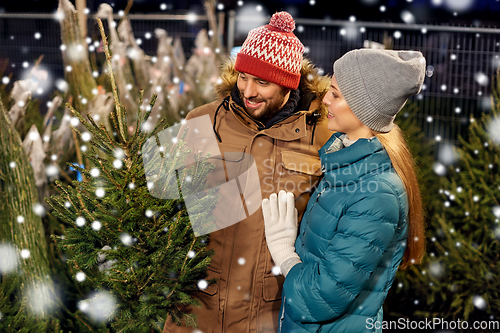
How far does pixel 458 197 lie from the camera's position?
3.50 metres

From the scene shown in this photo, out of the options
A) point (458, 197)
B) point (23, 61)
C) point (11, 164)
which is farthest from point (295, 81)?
point (23, 61)

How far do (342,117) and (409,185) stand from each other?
344mm

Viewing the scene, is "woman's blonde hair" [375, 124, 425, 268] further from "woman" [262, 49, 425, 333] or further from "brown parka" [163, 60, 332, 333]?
"brown parka" [163, 60, 332, 333]

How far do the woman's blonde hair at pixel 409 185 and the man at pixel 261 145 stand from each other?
50cm

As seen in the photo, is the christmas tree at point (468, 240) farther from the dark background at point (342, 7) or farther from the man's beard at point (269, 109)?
the dark background at point (342, 7)

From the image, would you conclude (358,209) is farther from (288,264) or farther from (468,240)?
(468,240)

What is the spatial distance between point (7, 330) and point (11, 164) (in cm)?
83

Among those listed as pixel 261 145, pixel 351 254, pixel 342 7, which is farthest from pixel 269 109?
pixel 342 7

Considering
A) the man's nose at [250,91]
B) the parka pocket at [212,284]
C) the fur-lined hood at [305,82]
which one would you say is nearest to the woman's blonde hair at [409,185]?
the fur-lined hood at [305,82]

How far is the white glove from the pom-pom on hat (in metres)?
0.68

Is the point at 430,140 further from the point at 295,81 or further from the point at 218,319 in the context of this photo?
the point at 218,319

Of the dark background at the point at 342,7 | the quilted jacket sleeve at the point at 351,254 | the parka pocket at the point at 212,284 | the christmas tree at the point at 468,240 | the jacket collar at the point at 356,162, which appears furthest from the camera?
the dark background at the point at 342,7

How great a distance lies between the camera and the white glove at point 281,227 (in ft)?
5.38

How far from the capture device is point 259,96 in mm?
2107
